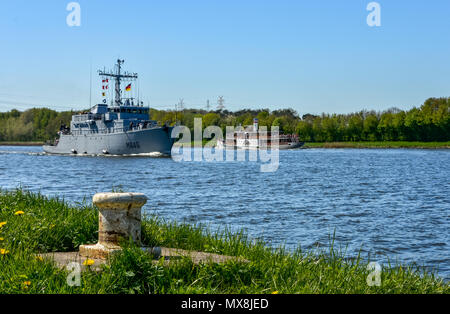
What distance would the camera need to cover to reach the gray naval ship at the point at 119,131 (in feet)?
247

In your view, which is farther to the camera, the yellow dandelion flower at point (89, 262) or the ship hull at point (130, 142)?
the ship hull at point (130, 142)

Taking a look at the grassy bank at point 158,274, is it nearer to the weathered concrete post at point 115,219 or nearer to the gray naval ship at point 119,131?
the weathered concrete post at point 115,219

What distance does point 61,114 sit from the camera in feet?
637

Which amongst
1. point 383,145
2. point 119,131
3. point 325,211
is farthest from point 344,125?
point 325,211

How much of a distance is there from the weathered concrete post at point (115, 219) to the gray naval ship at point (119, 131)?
2604 inches

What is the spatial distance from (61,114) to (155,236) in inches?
7606

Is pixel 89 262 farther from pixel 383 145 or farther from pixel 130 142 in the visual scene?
pixel 383 145

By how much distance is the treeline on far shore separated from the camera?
142 meters

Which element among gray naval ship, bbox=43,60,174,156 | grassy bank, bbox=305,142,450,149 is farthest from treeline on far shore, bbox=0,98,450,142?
gray naval ship, bbox=43,60,174,156

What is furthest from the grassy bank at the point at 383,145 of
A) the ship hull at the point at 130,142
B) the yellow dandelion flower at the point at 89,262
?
the yellow dandelion flower at the point at 89,262

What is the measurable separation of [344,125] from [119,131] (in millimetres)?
100122
